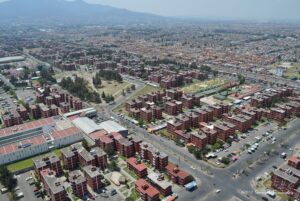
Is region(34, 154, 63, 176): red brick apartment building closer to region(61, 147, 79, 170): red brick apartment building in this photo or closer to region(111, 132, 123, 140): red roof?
region(61, 147, 79, 170): red brick apartment building

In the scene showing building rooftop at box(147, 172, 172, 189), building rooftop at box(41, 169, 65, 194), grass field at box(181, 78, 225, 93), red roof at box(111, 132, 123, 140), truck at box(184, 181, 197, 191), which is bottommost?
truck at box(184, 181, 197, 191)

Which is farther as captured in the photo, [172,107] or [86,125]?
[172,107]

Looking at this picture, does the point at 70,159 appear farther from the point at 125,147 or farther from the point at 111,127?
the point at 111,127

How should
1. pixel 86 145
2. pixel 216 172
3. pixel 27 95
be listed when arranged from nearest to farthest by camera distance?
1. pixel 216 172
2. pixel 86 145
3. pixel 27 95

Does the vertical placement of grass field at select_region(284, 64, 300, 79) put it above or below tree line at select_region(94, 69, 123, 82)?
above

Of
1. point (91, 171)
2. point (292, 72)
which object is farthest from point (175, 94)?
point (292, 72)

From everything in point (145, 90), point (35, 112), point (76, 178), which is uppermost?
point (76, 178)

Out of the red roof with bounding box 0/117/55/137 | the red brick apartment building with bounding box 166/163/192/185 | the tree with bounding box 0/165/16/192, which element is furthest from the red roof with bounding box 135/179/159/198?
the red roof with bounding box 0/117/55/137
